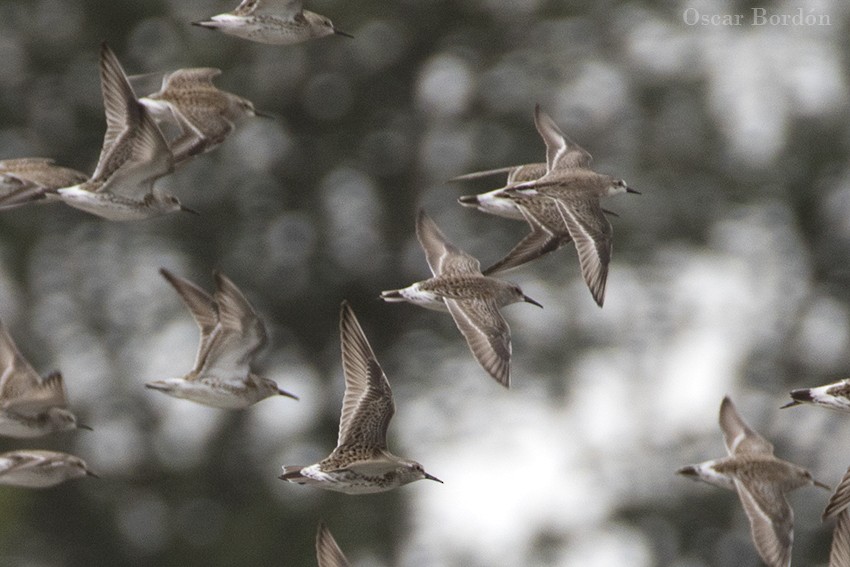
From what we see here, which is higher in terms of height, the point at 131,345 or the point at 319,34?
the point at 319,34

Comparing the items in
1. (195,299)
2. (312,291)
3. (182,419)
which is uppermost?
(195,299)

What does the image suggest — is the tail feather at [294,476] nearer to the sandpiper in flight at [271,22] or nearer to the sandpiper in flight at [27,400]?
the sandpiper in flight at [27,400]

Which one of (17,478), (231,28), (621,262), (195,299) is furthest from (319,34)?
(621,262)

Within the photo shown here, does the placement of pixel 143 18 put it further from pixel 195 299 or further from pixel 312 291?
pixel 195 299

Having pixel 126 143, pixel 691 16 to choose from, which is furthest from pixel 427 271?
pixel 126 143

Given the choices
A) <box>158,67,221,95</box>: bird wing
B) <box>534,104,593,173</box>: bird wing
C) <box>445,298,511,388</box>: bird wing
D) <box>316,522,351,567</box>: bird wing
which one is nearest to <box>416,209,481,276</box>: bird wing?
<box>445,298,511,388</box>: bird wing

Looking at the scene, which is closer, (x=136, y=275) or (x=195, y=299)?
(x=195, y=299)

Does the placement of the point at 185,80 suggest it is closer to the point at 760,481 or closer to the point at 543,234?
the point at 543,234
